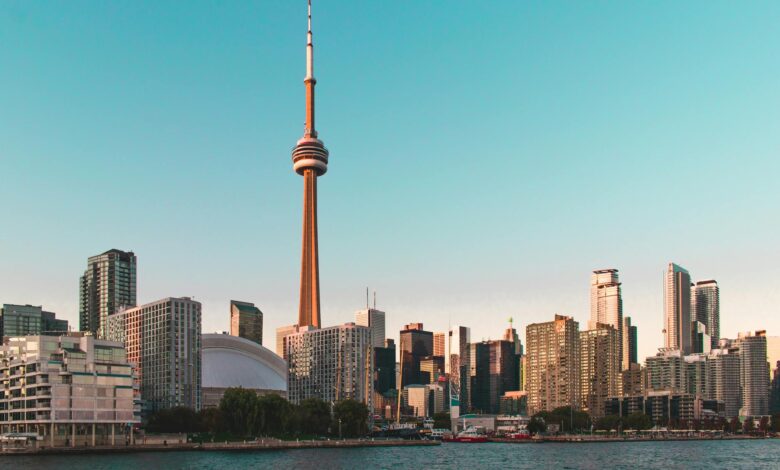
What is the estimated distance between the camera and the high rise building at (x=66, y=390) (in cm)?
17762

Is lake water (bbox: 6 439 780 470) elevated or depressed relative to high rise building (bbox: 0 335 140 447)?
depressed

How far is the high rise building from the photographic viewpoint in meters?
178

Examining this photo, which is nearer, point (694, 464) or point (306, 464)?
point (306, 464)

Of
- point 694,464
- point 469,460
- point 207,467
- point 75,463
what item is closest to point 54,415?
point 75,463

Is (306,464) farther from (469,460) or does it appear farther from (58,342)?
(58,342)

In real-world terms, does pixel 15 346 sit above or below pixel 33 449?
above

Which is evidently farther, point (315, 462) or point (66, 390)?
point (66, 390)

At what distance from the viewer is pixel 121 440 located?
187m

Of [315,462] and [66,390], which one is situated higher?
[66,390]

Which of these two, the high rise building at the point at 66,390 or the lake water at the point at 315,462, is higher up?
the high rise building at the point at 66,390

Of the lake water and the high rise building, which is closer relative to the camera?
the lake water

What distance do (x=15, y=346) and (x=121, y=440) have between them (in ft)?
92.8

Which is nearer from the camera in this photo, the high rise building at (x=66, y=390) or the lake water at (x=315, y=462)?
the lake water at (x=315, y=462)

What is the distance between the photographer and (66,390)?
179m
